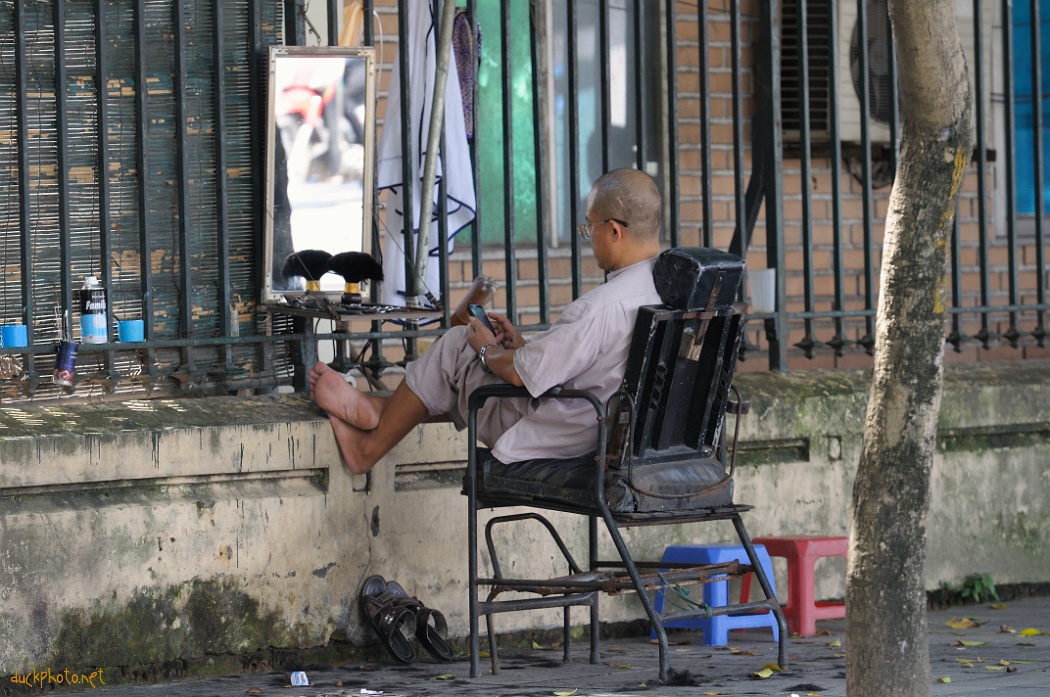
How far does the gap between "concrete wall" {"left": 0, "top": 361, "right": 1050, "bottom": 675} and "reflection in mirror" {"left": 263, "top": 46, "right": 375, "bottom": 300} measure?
1.73ft

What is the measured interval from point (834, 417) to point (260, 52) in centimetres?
266

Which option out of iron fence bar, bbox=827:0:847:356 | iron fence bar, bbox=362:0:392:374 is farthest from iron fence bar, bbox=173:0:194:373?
iron fence bar, bbox=827:0:847:356

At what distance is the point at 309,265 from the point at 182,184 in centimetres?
50

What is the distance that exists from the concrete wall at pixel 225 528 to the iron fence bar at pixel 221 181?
0.30 meters

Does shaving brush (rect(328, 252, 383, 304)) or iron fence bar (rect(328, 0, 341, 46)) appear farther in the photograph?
iron fence bar (rect(328, 0, 341, 46))

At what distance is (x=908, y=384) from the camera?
3.93 metres

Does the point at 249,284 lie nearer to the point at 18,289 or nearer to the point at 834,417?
the point at 18,289

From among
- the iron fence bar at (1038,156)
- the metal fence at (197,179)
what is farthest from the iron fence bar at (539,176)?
the iron fence bar at (1038,156)

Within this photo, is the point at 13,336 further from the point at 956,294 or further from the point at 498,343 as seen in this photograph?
the point at 956,294

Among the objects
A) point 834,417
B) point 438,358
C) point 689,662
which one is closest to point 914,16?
point 438,358

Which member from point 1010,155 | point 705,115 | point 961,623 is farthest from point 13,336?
point 1010,155

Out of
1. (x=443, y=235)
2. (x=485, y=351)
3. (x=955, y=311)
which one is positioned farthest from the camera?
(x=955, y=311)

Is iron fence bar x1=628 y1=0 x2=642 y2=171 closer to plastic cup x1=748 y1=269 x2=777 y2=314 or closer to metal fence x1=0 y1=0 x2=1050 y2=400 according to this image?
metal fence x1=0 y1=0 x2=1050 y2=400

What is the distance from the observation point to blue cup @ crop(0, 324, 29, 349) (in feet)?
16.8
